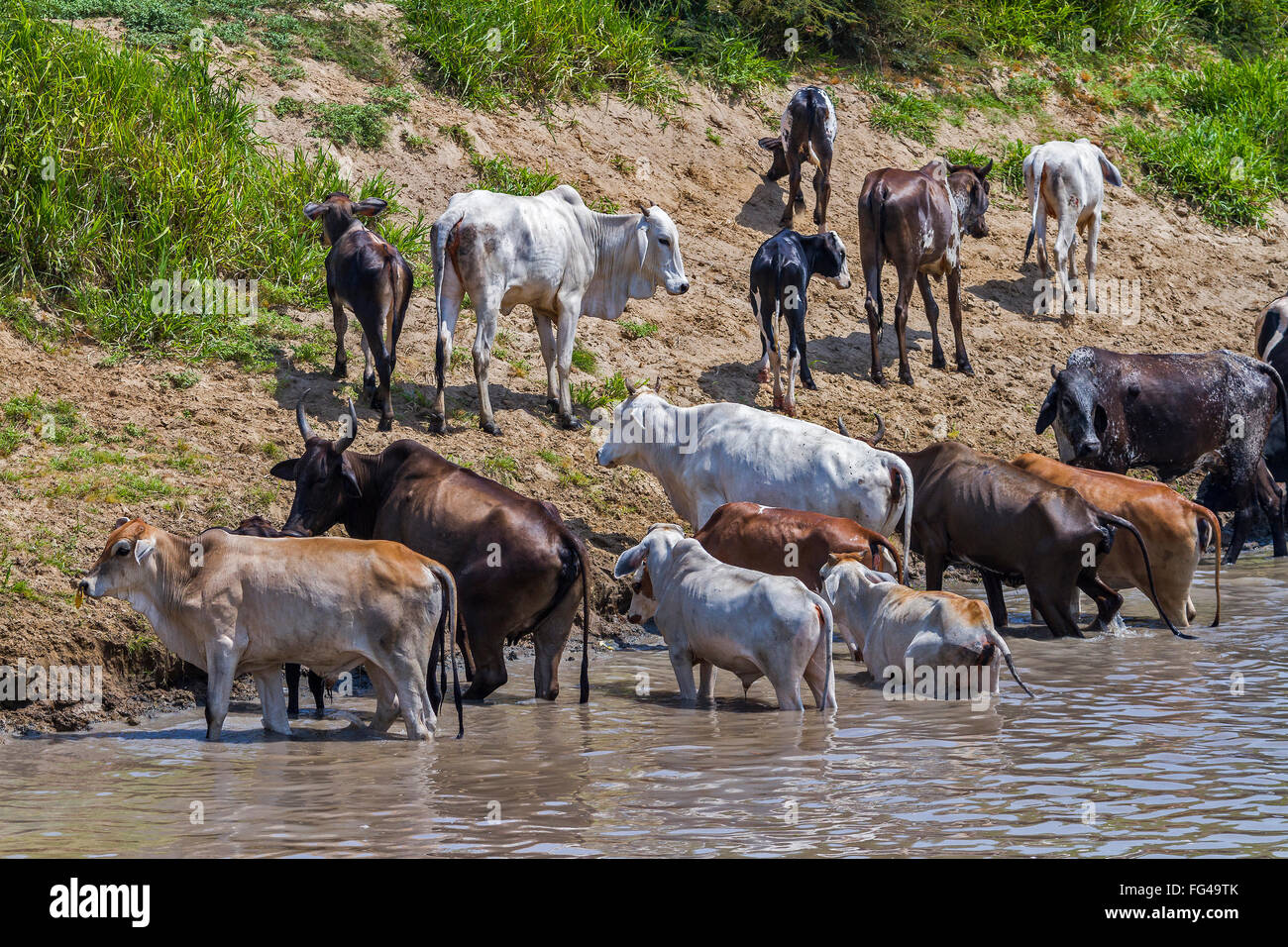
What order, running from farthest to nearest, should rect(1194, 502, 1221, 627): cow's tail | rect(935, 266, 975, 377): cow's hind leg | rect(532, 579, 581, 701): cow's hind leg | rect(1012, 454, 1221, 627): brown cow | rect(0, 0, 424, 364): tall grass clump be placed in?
rect(935, 266, 975, 377): cow's hind leg
rect(0, 0, 424, 364): tall grass clump
rect(1012, 454, 1221, 627): brown cow
rect(1194, 502, 1221, 627): cow's tail
rect(532, 579, 581, 701): cow's hind leg

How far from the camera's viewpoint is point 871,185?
16328 millimetres

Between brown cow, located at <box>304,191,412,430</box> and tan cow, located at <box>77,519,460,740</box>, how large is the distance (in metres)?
3.91

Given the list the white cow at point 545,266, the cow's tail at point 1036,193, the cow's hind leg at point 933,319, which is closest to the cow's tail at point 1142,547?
the white cow at point 545,266

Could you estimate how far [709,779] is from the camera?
7.66m

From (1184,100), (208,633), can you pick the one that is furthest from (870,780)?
(1184,100)

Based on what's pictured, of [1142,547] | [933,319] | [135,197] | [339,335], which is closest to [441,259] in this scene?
[339,335]

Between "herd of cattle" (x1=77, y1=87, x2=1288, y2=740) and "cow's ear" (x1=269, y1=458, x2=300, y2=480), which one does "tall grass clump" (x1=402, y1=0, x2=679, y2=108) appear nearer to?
"herd of cattle" (x1=77, y1=87, x2=1288, y2=740)

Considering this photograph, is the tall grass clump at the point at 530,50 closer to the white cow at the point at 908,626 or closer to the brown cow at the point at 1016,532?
the brown cow at the point at 1016,532

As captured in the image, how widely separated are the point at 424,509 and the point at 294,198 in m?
6.06

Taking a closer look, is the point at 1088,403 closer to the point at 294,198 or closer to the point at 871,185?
the point at 871,185

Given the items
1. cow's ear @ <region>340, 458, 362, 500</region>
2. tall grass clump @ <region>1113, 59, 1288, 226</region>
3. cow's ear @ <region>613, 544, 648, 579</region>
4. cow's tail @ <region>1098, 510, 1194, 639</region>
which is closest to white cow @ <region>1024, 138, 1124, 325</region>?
tall grass clump @ <region>1113, 59, 1288, 226</region>

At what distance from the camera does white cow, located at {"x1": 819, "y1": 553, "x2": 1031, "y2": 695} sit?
929 cm

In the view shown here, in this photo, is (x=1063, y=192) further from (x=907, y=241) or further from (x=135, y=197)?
(x=135, y=197)

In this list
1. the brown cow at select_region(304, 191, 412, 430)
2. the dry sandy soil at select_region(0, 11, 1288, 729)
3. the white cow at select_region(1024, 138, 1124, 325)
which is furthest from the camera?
the white cow at select_region(1024, 138, 1124, 325)
